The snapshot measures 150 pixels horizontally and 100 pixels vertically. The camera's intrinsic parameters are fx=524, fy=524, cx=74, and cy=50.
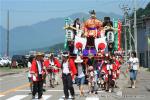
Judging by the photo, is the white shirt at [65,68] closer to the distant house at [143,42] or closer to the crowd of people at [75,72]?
the crowd of people at [75,72]

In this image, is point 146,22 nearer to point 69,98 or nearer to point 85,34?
point 85,34

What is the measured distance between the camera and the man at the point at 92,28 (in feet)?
89.2

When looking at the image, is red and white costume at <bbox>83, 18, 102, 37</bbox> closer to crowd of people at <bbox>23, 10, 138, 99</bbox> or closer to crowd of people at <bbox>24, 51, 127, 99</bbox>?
crowd of people at <bbox>23, 10, 138, 99</bbox>

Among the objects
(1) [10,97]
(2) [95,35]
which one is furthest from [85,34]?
(1) [10,97]

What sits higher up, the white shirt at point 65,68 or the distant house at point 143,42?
the distant house at point 143,42

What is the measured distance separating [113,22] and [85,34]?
191cm

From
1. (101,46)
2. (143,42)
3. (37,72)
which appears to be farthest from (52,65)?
(143,42)

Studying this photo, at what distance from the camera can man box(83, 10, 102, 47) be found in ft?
89.2

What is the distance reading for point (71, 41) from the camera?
90.2 ft

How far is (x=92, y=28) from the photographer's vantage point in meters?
27.5

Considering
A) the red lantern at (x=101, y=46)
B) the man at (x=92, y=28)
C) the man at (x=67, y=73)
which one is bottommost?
the man at (x=67, y=73)

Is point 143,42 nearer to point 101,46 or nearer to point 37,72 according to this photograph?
point 101,46

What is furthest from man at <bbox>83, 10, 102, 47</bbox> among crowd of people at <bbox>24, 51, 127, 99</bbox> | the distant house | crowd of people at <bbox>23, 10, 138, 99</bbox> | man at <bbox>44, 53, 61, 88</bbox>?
the distant house

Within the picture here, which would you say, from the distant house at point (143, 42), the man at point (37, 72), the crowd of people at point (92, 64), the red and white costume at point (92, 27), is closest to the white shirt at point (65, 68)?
the crowd of people at point (92, 64)
